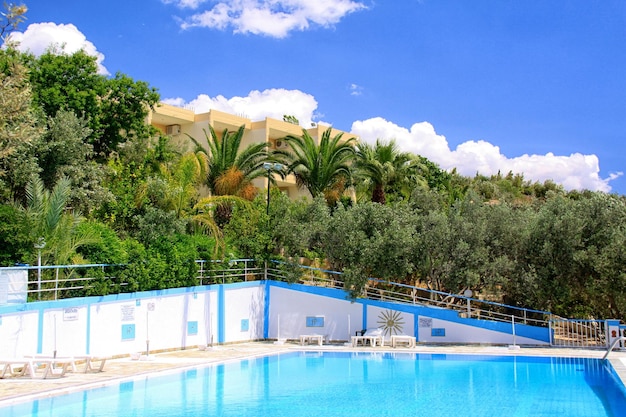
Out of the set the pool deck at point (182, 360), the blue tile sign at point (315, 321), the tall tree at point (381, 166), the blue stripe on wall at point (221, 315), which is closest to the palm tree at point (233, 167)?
the tall tree at point (381, 166)

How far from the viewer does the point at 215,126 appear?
43219mm

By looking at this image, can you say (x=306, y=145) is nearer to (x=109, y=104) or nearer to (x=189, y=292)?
(x=109, y=104)

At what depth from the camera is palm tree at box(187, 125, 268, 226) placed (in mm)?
30859

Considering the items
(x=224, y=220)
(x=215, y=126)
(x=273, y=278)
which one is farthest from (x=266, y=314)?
(x=215, y=126)

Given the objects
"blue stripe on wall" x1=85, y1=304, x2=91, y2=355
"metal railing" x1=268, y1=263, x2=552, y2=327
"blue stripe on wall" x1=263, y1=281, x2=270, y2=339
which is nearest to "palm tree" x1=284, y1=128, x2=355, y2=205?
"metal railing" x1=268, y1=263, x2=552, y2=327

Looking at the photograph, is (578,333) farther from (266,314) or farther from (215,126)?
(215,126)

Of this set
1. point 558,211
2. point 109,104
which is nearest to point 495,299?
point 558,211

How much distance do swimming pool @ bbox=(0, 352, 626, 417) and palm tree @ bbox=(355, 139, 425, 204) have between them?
41.1 feet

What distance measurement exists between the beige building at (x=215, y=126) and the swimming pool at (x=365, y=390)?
20631mm

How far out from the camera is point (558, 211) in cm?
2408

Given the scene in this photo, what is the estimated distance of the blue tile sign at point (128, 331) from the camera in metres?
19.5

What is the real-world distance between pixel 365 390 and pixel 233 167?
17.3m

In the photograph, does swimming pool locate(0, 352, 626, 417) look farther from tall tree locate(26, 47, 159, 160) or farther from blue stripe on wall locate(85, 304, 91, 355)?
tall tree locate(26, 47, 159, 160)

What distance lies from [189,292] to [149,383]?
21.2 ft
